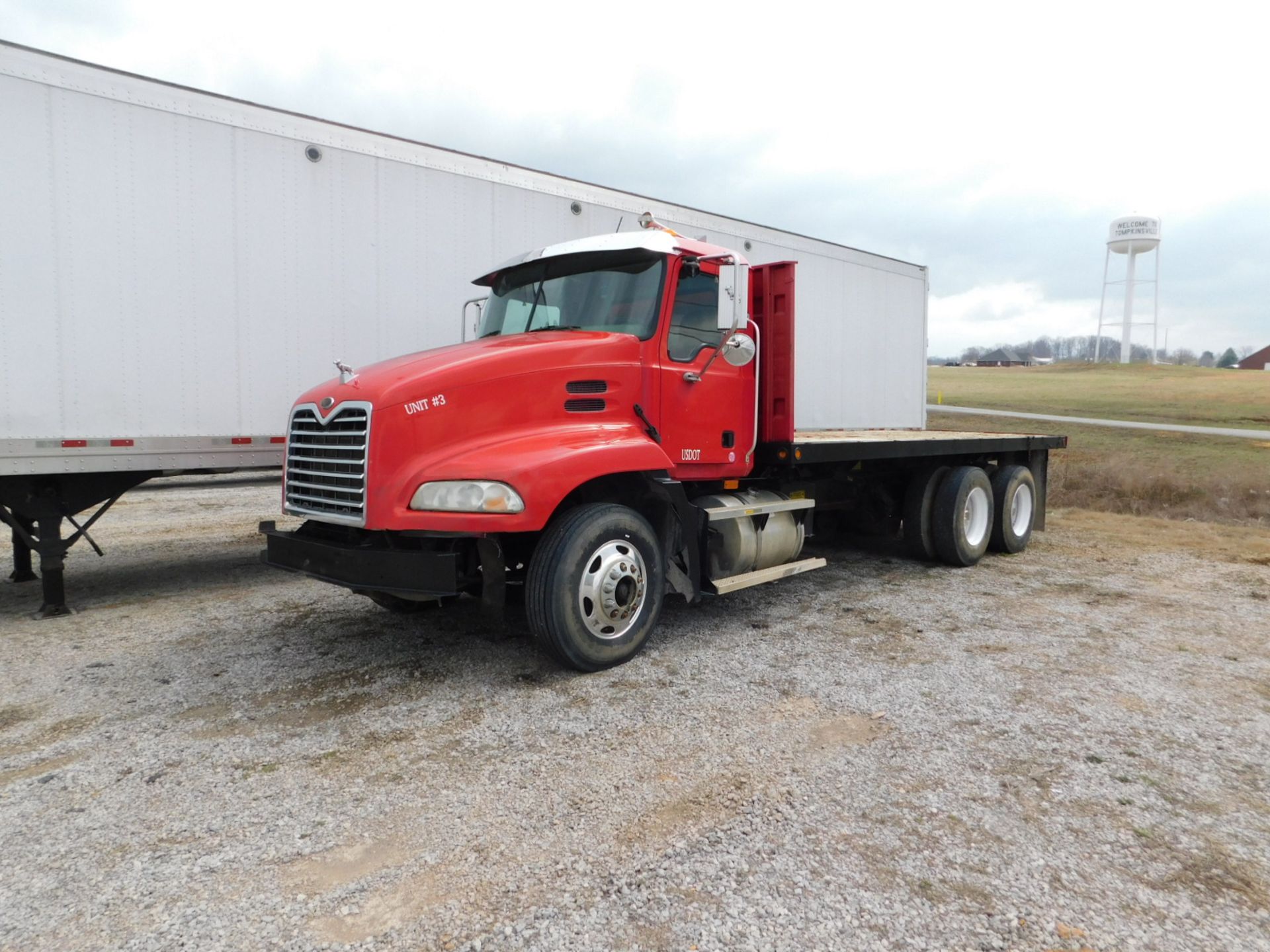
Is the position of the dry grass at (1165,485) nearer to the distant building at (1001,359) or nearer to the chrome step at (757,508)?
the chrome step at (757,508)

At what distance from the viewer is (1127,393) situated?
46.8 metres

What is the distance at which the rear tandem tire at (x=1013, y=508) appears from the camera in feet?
28.2

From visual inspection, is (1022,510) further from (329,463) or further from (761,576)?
(329,463)

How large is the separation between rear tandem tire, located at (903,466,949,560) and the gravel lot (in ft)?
6.42

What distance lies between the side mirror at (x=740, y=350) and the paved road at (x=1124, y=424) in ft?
63.4

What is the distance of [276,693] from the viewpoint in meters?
4.31

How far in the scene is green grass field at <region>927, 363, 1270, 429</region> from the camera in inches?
1367

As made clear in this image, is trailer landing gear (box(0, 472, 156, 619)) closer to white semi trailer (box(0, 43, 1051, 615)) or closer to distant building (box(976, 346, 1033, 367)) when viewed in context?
white semi trailer (box(0, 43, 1051, 615))

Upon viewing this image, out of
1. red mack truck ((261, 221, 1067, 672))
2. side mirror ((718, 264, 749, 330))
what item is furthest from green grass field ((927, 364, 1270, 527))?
side mirror ((718, 264, 749, 330))

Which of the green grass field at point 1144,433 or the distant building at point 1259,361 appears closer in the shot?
A: the green grass field at point 1144,433

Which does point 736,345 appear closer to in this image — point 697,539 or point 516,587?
point 697,539

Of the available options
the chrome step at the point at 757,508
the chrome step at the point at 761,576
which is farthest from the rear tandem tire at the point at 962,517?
the chrome step at the point at 761,576

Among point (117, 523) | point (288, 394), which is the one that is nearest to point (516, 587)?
point (288, 394)

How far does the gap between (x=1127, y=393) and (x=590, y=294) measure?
51.5 metres
